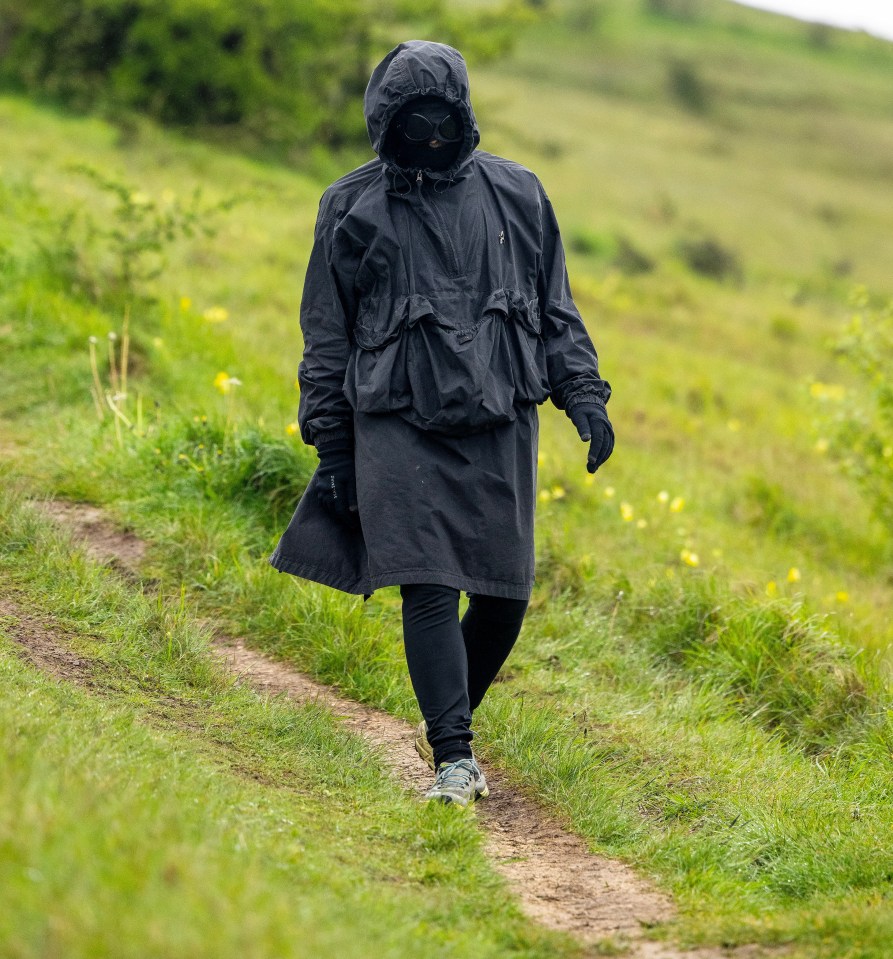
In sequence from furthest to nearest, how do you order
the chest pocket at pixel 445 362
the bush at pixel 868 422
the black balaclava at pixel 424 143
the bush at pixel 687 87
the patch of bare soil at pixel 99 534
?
the bush at pixel 687 87 → the bush at pixel 868 422 → the patch of bare soil at pixel 99 534 → the black balaclava at pixel 424 143 → the chest pocket at pixel 445 362

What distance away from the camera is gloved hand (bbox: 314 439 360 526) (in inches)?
152

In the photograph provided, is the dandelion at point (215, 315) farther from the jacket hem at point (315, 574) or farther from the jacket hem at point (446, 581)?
the jacket hem at point (446, 581)

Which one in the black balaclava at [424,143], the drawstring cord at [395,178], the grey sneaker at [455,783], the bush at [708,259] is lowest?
the bush at [708,259]

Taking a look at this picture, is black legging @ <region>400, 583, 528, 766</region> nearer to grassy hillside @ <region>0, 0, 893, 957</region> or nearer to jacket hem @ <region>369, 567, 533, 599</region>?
jacket hem @ <region>369, 567, 533, 599</region>

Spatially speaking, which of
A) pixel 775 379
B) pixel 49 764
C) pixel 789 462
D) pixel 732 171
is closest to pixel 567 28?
pixel 732 171

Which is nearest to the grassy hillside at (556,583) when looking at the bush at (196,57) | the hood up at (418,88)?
the hood up at (418,88)

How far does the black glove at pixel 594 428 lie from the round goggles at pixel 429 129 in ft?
2.95

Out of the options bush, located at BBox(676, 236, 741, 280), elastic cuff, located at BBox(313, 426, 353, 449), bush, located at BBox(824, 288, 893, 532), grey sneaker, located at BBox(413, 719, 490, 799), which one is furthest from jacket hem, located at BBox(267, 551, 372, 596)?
bush, located at BBox(676, 236, 741, 280)

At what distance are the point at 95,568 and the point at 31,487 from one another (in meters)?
1.04

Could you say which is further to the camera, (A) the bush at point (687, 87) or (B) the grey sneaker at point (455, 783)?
(A) the bush at point (687, 87)

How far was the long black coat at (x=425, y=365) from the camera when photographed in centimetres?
371

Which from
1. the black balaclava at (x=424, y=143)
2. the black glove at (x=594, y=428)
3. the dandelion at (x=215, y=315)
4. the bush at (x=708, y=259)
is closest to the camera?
the black balaclava at (x=424, y=143)

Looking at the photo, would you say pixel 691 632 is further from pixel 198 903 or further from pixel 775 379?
pixel 775 379

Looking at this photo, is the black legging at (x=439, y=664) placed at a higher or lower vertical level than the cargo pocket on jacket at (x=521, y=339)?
lower
